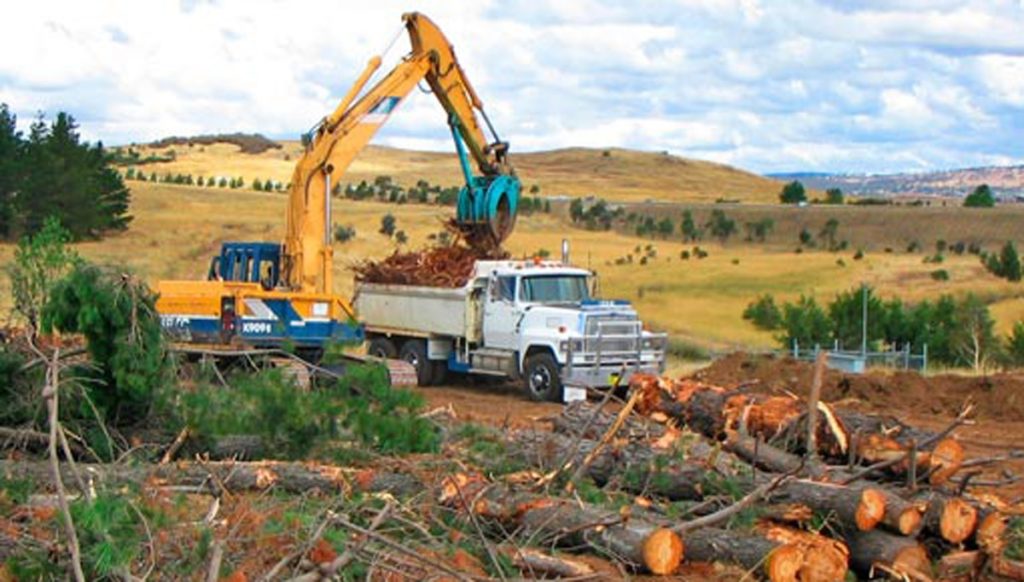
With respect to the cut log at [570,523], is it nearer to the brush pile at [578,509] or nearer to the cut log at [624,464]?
the brush pile at [578,509]

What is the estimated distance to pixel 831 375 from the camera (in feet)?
73.6

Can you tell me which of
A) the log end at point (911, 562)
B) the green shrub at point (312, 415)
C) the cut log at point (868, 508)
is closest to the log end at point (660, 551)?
the cut log at point (868, 508)

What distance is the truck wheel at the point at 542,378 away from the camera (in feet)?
71.1

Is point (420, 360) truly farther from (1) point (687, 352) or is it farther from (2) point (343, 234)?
(2) point (343, 234)

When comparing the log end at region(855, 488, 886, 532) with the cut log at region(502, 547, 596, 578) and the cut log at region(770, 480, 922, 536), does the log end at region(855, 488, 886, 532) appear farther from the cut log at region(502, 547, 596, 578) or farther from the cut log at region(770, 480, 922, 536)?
the cut log at region(502, 547, 596, 578)

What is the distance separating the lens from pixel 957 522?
985cm

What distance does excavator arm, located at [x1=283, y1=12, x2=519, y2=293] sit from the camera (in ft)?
69.7

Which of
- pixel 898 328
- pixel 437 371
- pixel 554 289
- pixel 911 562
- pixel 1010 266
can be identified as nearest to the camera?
pixel 911 562

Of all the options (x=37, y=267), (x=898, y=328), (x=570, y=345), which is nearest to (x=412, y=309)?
(x=570, y=345)

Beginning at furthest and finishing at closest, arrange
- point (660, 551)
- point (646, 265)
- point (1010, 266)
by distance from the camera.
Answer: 1. point (646, 265)
2. point (1010, 266)
3. point (660, 551)

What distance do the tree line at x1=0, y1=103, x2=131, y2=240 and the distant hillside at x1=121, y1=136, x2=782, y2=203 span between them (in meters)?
51.8

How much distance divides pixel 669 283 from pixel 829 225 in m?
27.9

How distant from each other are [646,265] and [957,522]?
5484 centimetres

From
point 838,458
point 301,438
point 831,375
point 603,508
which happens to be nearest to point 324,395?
point 301,438
